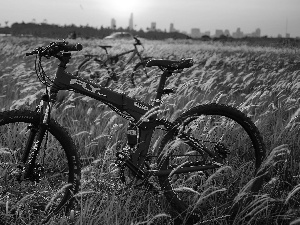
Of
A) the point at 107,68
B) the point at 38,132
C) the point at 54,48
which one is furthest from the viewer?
the point at 107,68

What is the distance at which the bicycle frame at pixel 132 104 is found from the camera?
332 centimetres

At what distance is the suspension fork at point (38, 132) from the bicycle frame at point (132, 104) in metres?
0.08

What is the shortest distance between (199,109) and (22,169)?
167cm

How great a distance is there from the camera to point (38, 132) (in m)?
3.28

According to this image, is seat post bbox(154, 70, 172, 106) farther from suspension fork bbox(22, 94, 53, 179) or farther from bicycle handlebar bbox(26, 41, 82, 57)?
suspension fork bbox(22, 94, 53, 179)

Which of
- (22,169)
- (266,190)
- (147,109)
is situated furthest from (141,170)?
(266,190)

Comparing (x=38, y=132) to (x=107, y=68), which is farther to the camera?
(x=107, y=68)

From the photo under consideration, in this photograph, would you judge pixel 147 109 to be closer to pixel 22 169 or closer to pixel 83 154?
pixel 22 169

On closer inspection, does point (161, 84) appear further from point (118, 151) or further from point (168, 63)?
point (118, 151)

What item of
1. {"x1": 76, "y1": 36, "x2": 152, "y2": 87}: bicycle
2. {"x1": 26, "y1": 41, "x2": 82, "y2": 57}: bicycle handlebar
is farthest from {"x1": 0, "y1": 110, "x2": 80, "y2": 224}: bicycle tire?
{"x1": 76, "y1": 36, "x2": 152, "y2": 87}: bicycle

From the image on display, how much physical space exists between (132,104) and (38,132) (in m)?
Result: 0.84

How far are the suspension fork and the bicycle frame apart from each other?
8 cm

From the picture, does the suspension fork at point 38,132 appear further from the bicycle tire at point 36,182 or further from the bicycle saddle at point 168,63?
the bicycle saddle at point 168,63

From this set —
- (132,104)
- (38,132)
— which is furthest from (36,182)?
(132,104)
